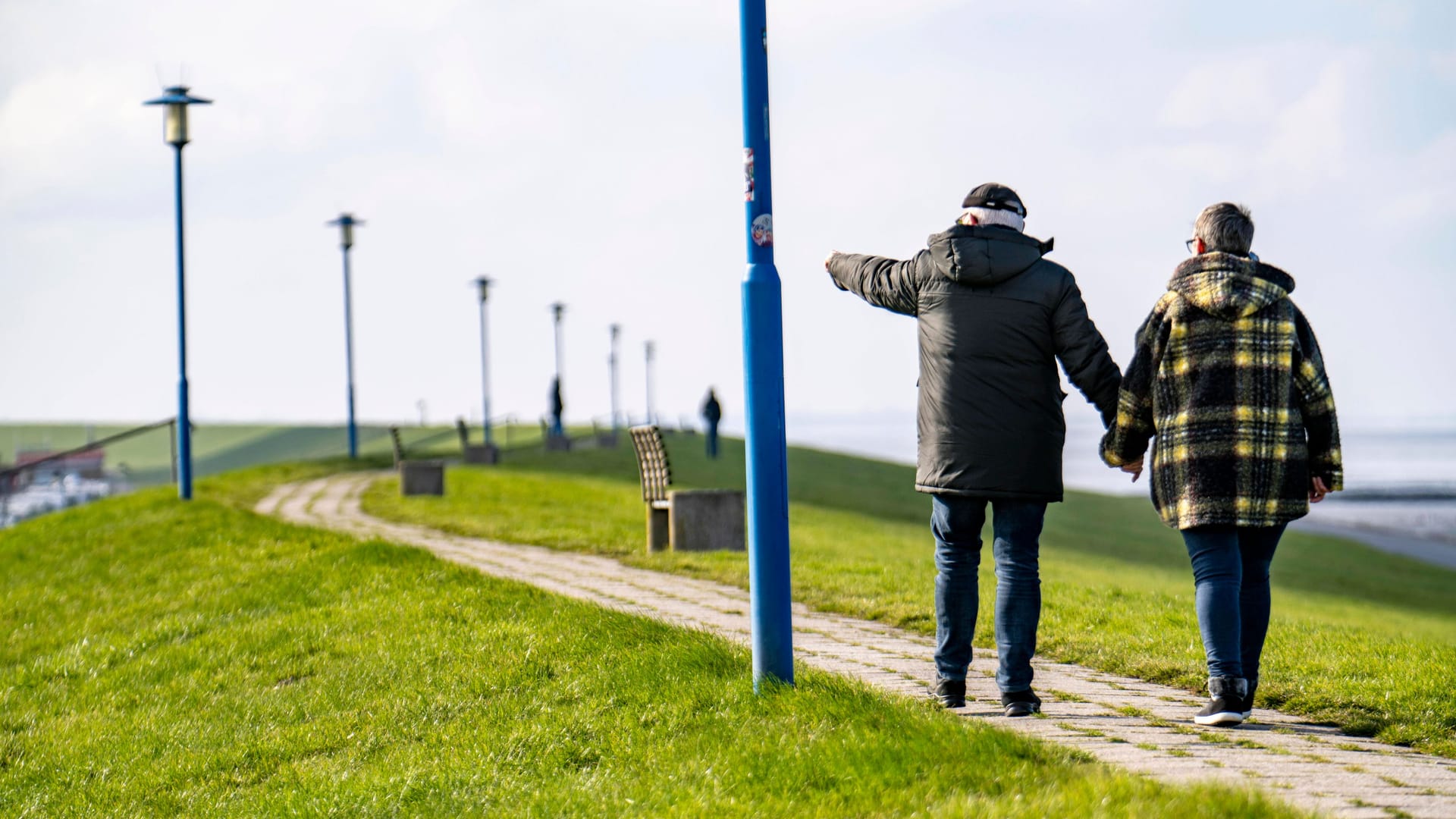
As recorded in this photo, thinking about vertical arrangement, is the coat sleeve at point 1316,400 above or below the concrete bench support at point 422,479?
above

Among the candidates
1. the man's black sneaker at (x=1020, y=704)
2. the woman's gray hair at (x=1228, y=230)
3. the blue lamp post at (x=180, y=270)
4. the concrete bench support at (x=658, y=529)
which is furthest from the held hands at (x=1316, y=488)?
the blue lamp post at (x=180, y=270)

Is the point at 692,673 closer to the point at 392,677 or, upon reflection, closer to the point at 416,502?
the point at 392,677

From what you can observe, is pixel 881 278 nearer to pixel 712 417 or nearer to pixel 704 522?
pixel 704 522

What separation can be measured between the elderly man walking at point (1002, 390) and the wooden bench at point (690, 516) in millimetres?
8073

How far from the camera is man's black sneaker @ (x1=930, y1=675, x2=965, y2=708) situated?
6090 mm

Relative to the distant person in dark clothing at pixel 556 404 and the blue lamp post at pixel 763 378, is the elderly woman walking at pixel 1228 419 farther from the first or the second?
the distant person in dark clothing at pixel 556 404

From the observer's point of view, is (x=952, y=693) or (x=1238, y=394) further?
(x=952, y=693)

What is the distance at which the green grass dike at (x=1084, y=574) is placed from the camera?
271 inches

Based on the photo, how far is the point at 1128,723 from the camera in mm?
5902

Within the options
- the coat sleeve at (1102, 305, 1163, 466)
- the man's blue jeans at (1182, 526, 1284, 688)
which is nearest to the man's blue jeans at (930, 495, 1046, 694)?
the coat sleeve at (1102, 305, 1163, 466)

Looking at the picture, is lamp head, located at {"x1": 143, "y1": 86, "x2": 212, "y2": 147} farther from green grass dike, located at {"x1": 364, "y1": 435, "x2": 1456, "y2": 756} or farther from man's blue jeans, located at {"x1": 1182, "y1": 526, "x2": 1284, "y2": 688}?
man's blue jeans, located at {"x1": 1182, "y1": 526, "x2": 1284, "y2": 688}

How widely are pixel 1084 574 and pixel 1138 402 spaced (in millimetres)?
13802

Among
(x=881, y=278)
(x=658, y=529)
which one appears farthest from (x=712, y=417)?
(x=881, y=278)

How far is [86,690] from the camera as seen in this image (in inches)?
396
